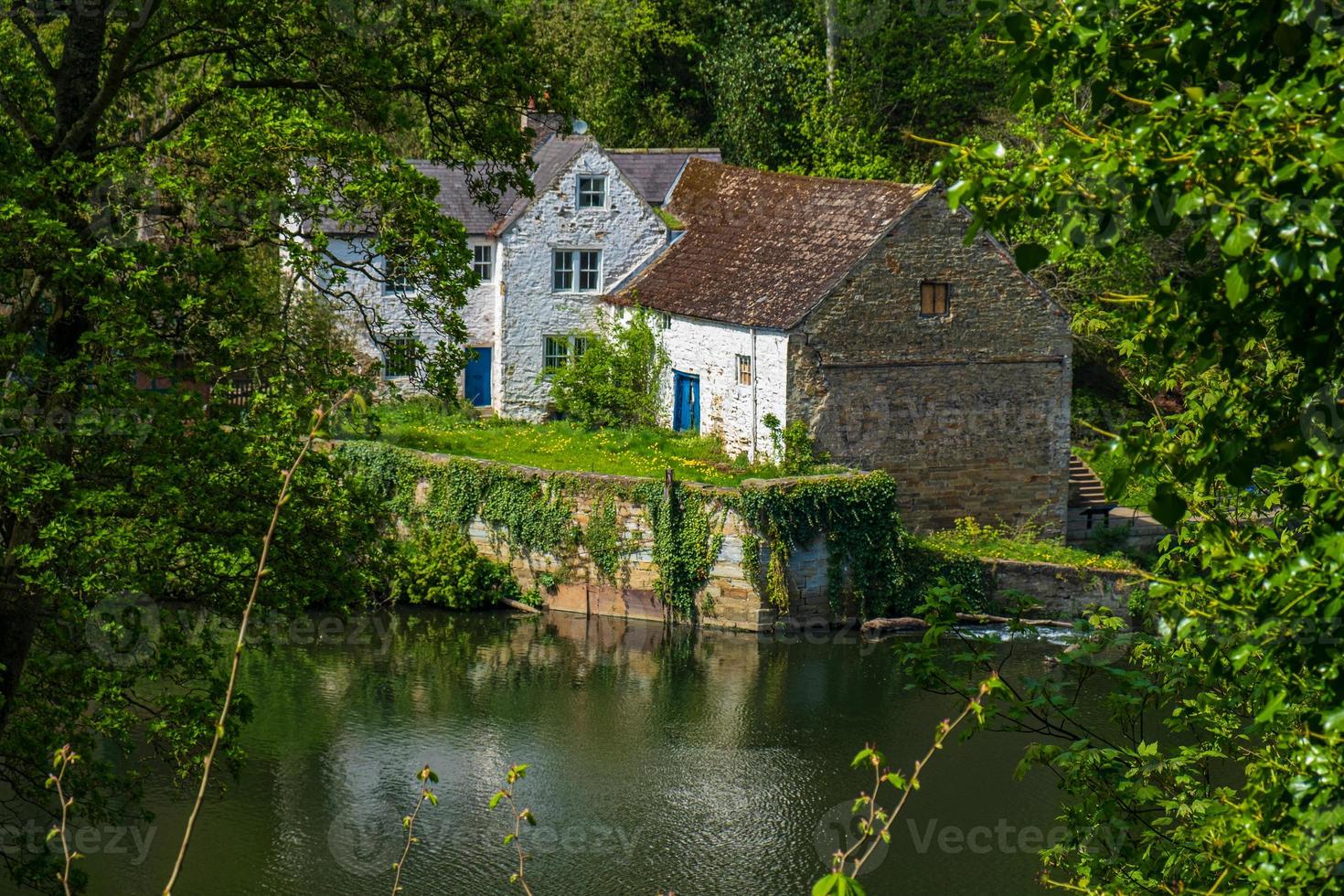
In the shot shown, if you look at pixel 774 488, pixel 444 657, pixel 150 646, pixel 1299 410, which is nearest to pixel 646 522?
pixel 774 488

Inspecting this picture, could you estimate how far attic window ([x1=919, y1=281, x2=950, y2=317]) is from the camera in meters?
30.1

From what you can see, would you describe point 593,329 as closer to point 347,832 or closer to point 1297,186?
point 347,832

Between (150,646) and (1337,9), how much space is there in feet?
36.4

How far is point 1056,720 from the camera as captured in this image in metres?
22.9

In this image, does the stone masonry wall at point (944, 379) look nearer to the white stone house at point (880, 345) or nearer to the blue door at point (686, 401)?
the white stone house at point (880, 345)

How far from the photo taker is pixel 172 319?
12.3m

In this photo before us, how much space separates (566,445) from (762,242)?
5.95m

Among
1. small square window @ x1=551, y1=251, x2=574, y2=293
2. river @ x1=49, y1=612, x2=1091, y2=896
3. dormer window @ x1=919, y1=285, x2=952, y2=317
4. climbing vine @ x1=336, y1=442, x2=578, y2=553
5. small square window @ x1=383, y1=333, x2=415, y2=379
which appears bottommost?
river @ x1=49, y1=612, x2=1091, y2=896

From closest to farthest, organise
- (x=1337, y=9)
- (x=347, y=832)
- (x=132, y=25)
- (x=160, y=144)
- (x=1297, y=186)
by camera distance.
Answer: (x=1297, y=186) → (x=1337, y=9) → (x=160, y=144) → (x=132, y=25) → (x=347, y=832)

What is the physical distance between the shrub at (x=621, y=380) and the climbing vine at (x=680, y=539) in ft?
20.3

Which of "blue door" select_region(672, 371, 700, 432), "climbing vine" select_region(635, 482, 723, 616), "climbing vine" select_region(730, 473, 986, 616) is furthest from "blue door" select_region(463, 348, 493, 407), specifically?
"climbing vine" select_region(730, 473, 986, 616)

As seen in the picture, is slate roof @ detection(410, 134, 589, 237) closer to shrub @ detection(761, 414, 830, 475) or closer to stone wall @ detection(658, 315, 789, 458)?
stone wall @ detection(658, 315, 789, 458)

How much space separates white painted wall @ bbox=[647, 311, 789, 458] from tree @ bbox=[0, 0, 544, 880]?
52.8ft

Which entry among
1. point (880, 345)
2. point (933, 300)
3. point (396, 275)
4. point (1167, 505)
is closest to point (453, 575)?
point (880, 345)
